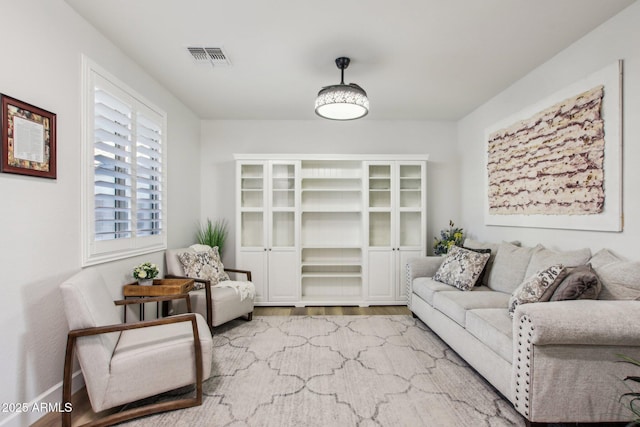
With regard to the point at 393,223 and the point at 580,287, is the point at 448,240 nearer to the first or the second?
the point at 393,223

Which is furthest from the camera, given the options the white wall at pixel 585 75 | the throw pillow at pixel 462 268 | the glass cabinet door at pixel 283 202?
the glass cabinet door at pixel 283 202

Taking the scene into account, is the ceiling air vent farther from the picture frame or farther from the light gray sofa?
the light gray sofa

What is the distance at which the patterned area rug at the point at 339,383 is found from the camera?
1.98 meters

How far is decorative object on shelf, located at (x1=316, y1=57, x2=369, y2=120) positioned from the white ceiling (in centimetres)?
28

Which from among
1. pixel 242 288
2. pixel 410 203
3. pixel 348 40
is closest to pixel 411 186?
pixel 410 203

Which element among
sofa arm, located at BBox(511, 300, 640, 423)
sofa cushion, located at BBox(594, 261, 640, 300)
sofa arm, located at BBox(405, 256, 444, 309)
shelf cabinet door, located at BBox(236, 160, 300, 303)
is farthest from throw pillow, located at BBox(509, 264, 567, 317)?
shelf cabinet door, located at BBox(236, 160, 300, 303)

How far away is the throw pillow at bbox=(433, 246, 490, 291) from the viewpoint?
3.21 m

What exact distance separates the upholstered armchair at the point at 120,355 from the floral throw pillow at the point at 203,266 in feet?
4.10

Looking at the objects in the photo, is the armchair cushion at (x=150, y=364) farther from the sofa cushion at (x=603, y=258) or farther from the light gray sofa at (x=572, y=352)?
the sofa cushion at (x=603, y=258)

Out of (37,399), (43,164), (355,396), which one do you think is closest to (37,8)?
(43,164)

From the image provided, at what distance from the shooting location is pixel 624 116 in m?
2.22

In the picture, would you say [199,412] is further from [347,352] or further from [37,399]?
[347,352]

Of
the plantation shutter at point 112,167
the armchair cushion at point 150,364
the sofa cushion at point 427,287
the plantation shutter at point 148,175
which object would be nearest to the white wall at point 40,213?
the plantation shutter at point 112,167

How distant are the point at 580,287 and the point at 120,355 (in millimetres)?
2943
